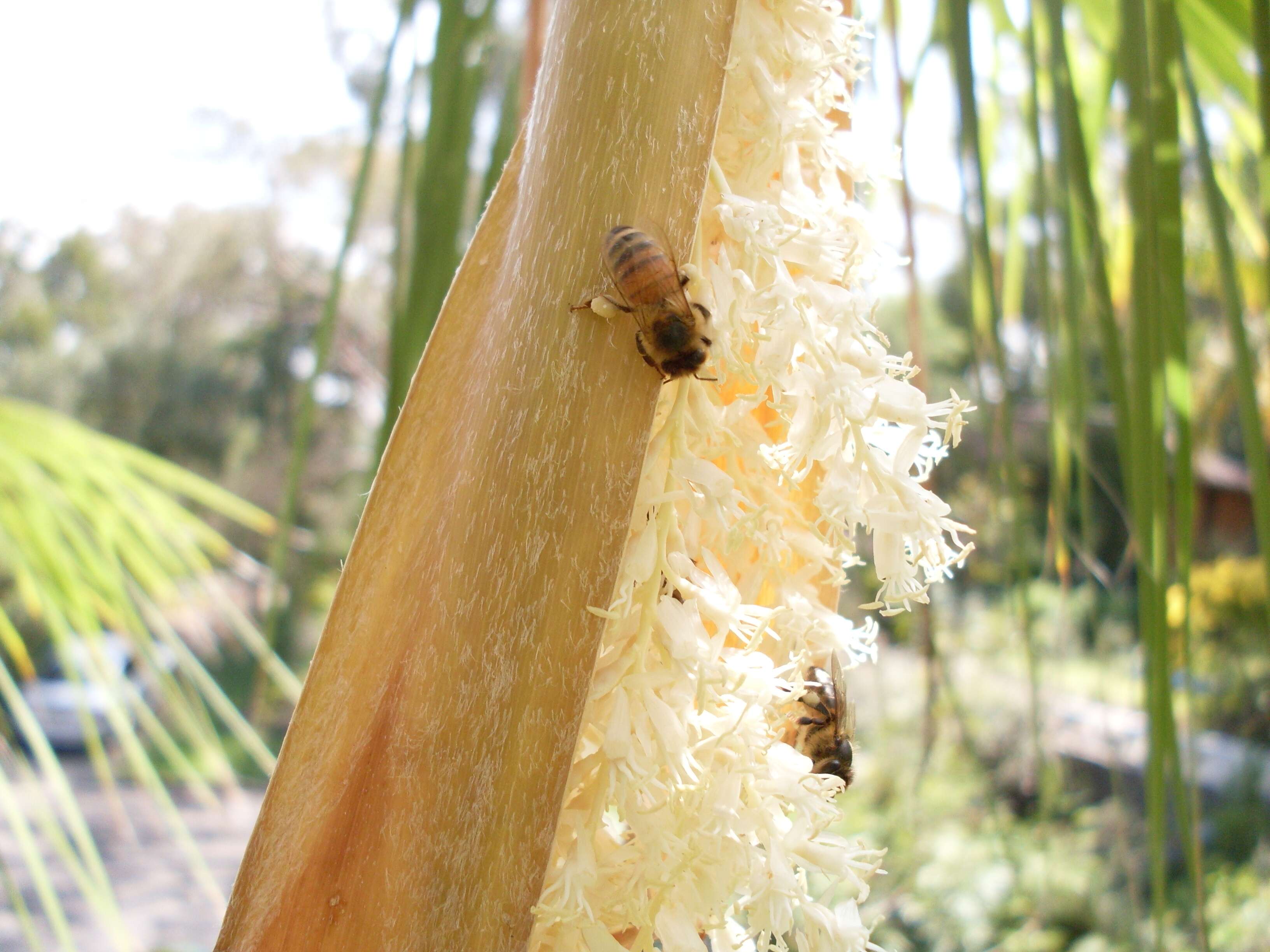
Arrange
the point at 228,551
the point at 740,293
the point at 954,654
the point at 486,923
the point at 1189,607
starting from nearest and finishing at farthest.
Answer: the point at 486,923
the point at 740,293
the point at 1189,607
the point at 228,551
the point at 954,654

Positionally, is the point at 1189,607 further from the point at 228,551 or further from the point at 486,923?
the point at 228,551

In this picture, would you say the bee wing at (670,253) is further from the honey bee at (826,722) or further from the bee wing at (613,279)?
the honey bee at (826,722)

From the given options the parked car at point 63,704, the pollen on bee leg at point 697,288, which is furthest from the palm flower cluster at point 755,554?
the parked car at point 63,704

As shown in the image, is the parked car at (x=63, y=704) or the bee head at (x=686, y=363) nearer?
the bee head at (x=686, y=363)

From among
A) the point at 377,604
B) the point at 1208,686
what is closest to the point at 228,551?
the point at 377,604

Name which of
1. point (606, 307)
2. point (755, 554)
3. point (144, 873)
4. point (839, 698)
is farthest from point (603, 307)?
point (144, 873)

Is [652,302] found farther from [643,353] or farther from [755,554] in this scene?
[755,554]

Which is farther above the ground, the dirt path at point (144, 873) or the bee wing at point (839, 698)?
the bee wing at point (839, 698)
